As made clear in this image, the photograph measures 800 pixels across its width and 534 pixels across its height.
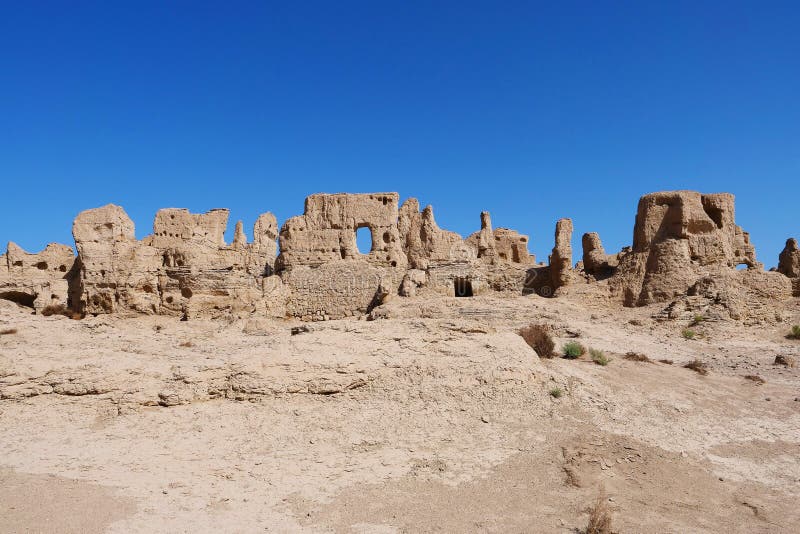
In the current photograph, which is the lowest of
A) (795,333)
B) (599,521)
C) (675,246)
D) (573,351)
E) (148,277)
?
(599,521)

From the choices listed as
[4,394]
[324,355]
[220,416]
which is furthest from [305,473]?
[4,394]

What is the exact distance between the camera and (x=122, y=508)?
5289 millimetres

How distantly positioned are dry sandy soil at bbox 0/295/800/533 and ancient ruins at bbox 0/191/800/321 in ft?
36.3

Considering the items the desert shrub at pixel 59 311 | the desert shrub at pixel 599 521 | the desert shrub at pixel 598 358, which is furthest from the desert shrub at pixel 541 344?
the desert shrub at pixel 59 311

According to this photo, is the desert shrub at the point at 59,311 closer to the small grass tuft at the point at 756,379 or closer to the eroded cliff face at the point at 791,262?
the small grass tuft at the point at 756,379

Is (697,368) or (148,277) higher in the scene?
(148,277)

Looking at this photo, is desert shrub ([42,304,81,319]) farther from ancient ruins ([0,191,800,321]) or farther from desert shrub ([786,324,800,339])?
desert shrub ([786,324,800,339])

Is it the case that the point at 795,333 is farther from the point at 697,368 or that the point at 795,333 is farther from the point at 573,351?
the point at 573,351

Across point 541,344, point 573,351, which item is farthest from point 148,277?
point 573,351

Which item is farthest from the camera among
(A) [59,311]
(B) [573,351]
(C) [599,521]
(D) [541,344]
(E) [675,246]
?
(E) [675,246]

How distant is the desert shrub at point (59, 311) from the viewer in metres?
20.8

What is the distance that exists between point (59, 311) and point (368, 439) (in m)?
19.2

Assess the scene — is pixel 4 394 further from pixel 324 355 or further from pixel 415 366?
pixel 415 366

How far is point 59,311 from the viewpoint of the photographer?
21.1 metres
